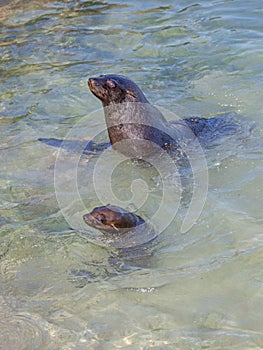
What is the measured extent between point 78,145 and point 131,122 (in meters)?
0.71

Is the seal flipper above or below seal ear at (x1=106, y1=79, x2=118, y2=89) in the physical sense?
below

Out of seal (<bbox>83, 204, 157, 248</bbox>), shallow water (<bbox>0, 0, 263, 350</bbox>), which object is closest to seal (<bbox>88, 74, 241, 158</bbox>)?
shallow water (<bbox>0, 0, 263, 350</bbox>)

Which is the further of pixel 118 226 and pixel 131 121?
pixel 131 121

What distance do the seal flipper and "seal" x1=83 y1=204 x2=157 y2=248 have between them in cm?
173

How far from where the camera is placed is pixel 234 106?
6.65m

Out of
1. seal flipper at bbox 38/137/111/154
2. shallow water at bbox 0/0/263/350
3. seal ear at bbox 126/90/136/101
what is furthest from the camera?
seal flipper at bbox 38/137/111/154

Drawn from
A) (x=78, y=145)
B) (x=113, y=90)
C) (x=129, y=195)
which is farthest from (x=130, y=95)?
(x=129, y=195)

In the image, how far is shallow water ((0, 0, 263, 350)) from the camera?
11.9ft

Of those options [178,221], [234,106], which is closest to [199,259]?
[178,221]

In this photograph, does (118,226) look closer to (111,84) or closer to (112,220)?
(112,220)

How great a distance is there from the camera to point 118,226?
4098 millimetres

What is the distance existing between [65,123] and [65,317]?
3231mm

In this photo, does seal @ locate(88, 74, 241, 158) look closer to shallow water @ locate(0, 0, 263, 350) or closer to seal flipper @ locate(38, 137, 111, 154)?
shallow water @ locate(0, 0, 263, 350)

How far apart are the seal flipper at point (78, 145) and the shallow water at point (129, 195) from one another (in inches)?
4.3
